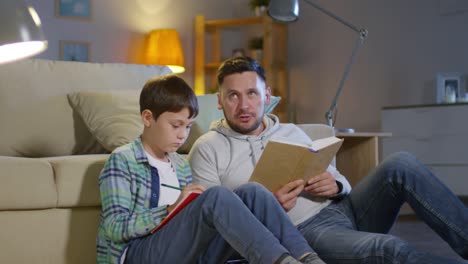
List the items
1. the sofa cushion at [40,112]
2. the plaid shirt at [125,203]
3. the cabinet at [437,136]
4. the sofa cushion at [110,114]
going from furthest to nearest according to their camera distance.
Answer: the cabinet at [437,136]
the sofa cushion at [40,112]
the sofa cushion at [110,114]
the plaid shirt at [125,203]

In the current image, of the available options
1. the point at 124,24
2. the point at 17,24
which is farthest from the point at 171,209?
the point at 124,24

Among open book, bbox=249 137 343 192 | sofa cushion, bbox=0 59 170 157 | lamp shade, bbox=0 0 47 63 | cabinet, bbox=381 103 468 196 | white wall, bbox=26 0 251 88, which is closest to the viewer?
lamp shade, bbox=0 0 47 63

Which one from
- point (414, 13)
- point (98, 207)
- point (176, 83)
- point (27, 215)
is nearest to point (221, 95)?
point (176, 83)

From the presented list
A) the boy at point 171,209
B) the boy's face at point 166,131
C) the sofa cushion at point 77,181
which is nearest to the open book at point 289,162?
the boy at point 171,209

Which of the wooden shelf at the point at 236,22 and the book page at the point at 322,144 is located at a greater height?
the wooden shelf at the point at 236,22

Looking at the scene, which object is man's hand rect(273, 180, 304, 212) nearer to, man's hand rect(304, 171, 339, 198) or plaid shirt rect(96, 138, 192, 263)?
man's hand rect(304, 171, 339, 198)

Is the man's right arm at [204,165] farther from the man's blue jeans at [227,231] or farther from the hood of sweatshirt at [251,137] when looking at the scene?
the man's blue jeans at [227,231]

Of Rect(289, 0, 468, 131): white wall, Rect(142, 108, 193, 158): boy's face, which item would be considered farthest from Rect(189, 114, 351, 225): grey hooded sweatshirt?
Rect(289, 0, 468, 131): white wall

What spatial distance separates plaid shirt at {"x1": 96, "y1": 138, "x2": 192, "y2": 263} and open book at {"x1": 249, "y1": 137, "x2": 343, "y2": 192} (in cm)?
31

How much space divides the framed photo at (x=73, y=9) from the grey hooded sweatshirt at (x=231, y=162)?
2.95 meters

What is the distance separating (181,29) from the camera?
17.1 ft

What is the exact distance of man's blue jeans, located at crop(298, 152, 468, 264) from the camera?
5.49 ft

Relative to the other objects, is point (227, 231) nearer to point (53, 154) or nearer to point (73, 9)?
point (53, 154)

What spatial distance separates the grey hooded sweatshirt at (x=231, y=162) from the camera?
1.94 metres
